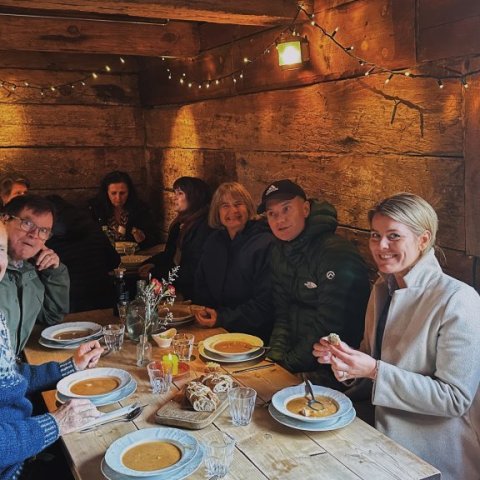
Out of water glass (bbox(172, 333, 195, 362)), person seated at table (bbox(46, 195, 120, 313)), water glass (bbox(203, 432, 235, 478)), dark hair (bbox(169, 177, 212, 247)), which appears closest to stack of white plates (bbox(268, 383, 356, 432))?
water glass (bbox(203, 432, 235, 478))

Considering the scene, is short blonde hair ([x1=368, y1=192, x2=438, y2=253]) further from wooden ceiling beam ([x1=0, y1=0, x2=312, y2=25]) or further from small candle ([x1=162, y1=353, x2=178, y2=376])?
wooden ceiling beam ([x1=0, y1=0, x2=312, y2=25])

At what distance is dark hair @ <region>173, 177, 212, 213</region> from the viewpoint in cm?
416

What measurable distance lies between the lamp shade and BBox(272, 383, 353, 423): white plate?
1.78m

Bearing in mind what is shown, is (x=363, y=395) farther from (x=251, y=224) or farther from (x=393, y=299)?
(x=251, y=224)

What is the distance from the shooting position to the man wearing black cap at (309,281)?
2.40m

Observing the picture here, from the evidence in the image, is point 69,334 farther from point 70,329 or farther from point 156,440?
point 156,440

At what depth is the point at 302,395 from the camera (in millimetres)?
1879

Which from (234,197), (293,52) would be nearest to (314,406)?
(234,197)

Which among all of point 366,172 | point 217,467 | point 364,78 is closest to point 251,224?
point 366,172

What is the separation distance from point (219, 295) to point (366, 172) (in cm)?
112

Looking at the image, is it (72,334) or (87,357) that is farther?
(72,334)

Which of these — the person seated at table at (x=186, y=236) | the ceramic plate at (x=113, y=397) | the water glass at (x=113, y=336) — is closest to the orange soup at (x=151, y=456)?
the ceramic plate at (x=113, y=397)

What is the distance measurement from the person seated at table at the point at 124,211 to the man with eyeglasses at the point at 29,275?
2.18 metres

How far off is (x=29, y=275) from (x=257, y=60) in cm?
189
